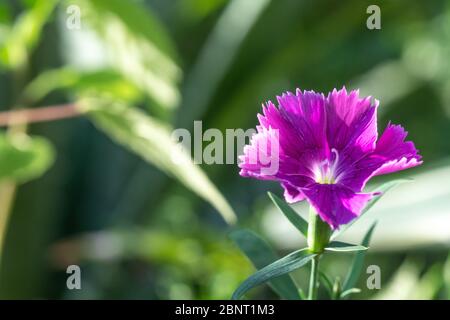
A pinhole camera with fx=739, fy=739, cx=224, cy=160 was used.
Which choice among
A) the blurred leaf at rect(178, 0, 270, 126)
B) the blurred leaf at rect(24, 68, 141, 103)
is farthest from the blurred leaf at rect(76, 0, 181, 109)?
the blurred leaf at rect(178, 0, 270, 126)

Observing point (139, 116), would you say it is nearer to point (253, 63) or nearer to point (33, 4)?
point (33, 4)

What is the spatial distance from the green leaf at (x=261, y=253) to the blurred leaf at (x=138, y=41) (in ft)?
0.54

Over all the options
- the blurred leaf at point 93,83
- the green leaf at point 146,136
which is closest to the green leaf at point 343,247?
Answer: the green leaf at point 146,136

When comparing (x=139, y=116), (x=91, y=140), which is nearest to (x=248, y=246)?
(x=139, y=116)

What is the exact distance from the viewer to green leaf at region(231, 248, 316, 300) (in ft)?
0.66

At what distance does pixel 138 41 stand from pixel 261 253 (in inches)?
7.6

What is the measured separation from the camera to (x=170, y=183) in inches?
28.3

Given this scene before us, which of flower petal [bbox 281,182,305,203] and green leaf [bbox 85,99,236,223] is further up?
green leaf [bbox 85,99,236,223]

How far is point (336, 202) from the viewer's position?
19cm

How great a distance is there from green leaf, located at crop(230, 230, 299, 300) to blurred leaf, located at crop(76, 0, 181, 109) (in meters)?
0.17

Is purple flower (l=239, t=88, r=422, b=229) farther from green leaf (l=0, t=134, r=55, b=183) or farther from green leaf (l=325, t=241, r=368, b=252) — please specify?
green leaf (l=0, t=134, r=55, b=183)

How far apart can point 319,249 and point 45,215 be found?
1.60 ft

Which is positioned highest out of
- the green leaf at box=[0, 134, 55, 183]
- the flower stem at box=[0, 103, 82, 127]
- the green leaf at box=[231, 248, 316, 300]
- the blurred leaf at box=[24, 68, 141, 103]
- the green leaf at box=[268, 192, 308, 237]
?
the blurred leaf at box=[24, 68, 141, 103]

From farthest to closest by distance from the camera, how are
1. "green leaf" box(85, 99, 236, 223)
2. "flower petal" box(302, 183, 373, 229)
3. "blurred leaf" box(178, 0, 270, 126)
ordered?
"blurred leaf" box(178, 0, 270, 126), "green leaf" box(85, 99, 236, 223), "flower petal" box(302, 183, 373, 229)
